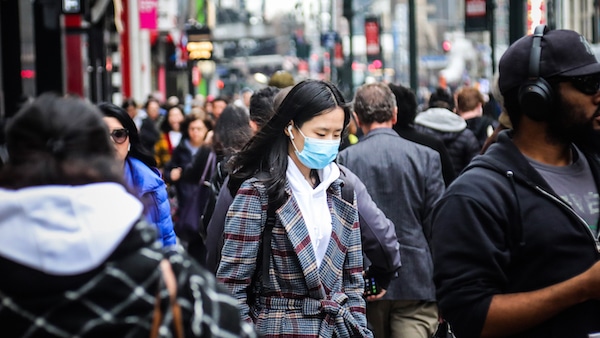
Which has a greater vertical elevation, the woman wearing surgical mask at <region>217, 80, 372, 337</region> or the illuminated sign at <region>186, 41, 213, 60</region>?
the illuminated sign at <region>186, 41, 213, 60</region>

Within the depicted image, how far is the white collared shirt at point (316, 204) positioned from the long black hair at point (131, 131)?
148 centimetres

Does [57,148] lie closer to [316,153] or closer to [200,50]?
[316,153]

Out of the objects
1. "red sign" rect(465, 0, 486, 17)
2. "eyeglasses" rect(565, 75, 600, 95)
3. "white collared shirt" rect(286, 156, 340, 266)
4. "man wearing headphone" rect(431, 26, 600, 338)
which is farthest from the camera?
"red sign" rect(465, 0, 486, 17)

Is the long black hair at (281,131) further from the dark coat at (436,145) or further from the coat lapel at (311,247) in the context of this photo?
the dark coat at (436,145)

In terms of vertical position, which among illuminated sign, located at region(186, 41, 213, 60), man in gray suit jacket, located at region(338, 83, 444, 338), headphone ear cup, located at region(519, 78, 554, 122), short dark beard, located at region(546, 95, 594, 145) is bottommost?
man in gray suit jacket, located at region(338, 83, 444, 338)

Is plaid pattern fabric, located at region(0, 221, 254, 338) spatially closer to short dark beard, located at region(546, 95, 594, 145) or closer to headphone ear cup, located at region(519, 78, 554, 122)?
headphone ear cup, located at region(519, 78, 554, 122)

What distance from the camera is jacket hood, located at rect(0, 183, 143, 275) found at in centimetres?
242

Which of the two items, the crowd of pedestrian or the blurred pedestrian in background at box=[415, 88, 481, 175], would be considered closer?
the crowd of pedestrian

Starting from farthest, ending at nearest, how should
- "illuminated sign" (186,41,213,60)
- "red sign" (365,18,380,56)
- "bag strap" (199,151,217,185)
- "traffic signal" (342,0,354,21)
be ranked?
"illuminated sign" (186,41,213,60)
"red sign" (365,18,380,56)
"traffic signal" (342,0,354,21)
"bag strap" (199,151,217,185)

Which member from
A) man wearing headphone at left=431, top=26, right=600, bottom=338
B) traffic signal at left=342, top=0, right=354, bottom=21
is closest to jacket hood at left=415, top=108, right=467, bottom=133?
man wearing headphone at left=431, top=26, right=600, bottom=338

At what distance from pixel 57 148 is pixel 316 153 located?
264cm

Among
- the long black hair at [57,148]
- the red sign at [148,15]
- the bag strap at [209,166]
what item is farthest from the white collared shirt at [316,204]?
the red sign at [148,15]

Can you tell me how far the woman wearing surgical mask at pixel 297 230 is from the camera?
483 cm

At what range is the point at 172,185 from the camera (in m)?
12.2
